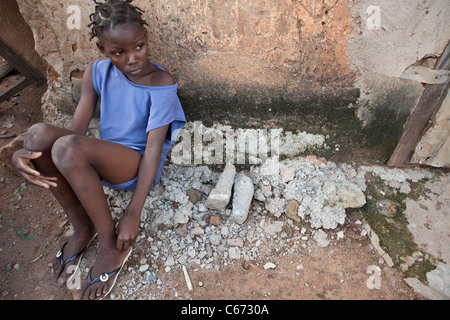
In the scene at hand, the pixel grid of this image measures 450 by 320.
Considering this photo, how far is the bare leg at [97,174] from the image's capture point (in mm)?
1499

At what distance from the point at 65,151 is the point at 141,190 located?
16.4 inches

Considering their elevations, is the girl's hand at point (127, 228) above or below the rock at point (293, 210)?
above

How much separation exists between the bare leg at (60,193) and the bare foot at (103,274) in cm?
16

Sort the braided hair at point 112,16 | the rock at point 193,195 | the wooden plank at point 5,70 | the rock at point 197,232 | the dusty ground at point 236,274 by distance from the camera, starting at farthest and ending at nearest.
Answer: the wooden plank at point 5,70
the rock at point 193,195
the rock at point 197,232
the dusty ground at point 236,274
the braided hair at point 112,16

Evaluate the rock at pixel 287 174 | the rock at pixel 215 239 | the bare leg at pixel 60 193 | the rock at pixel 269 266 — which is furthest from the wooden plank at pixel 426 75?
the bare leg at pixel 60 193

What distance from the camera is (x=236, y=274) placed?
1.84 m

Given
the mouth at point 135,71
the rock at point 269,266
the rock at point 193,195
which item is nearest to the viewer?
the mouth at point 135,71

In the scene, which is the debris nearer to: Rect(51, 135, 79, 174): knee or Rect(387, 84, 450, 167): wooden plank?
Rect(51, 135, 79, 174): knee

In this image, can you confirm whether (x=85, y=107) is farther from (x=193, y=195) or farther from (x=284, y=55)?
(x=284, y=55)

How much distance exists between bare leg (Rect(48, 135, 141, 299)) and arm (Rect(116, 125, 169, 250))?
0.21 feet

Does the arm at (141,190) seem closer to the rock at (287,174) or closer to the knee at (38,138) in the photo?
the knee at (38,138)

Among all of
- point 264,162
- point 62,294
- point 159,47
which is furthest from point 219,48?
point 62,294

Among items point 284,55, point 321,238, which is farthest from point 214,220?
point 284,55

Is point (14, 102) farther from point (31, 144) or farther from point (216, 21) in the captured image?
point (216, 21)
